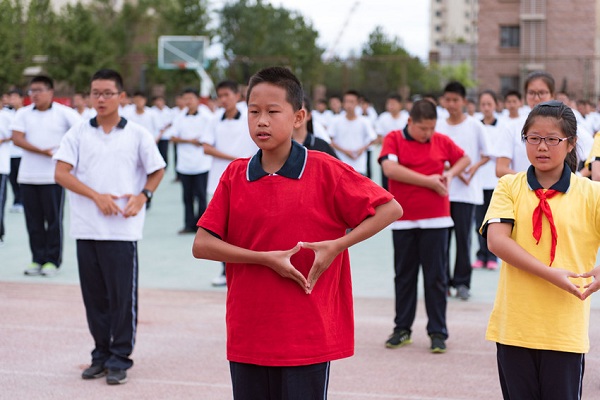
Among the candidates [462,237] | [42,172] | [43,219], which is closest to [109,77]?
[462,237]

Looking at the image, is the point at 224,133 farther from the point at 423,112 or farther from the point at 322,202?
the point at 322,202

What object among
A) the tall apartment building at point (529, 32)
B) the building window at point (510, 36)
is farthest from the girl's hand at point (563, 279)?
the building window at point (510, 36)

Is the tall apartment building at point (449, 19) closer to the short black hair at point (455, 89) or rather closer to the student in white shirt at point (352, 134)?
the student in white shirt at point (352, 134)

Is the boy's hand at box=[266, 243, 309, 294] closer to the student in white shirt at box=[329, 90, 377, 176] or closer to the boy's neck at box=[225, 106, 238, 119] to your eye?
the boy's neck at box=[225, 106, 238, 119]

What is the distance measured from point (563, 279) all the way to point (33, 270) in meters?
7.93

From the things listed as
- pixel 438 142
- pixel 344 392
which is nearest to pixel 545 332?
pixel 344 392

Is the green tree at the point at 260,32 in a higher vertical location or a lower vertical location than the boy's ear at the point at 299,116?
higher

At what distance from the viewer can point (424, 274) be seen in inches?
295

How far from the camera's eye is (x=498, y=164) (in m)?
7.53

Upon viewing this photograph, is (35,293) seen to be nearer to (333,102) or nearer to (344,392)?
(344,392)

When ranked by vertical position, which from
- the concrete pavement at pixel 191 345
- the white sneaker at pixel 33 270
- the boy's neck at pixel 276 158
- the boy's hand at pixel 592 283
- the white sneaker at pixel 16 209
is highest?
the boy's neck at pixel 276 158

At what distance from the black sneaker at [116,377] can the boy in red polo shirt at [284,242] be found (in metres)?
2.67

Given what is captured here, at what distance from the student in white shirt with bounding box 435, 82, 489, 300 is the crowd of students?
0.04 ft

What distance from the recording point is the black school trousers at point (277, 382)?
385cm
